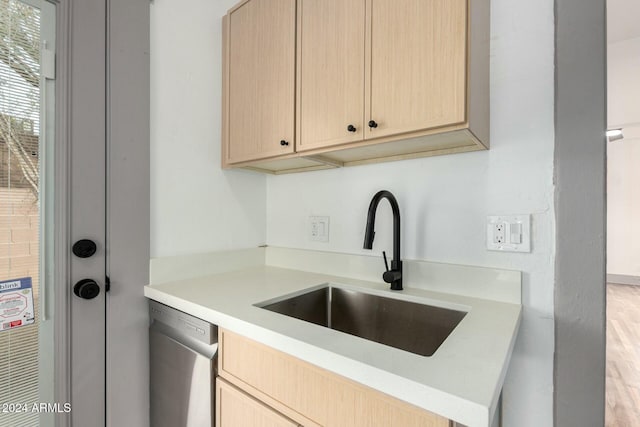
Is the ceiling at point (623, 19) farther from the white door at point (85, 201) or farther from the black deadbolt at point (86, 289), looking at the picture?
the black deadbolt at point (86, 289)

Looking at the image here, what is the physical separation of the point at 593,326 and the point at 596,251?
21 cm

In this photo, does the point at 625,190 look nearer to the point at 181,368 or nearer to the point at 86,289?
the point at 181,368

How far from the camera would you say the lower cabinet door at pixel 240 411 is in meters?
0.77

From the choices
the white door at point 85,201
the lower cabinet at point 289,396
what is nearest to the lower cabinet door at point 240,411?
the lower cabinet at point 289,396

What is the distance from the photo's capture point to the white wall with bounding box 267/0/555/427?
91cm

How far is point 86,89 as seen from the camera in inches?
41.1

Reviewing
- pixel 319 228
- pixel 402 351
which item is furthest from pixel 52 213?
pixel 402 351

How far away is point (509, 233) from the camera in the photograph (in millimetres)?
962

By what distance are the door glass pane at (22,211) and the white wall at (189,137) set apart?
348mm

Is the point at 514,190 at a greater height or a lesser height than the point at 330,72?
lesser

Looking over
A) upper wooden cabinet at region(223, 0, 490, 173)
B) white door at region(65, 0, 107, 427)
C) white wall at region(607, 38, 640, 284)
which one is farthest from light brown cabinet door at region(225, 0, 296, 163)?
white wall at region(607, 38, 640, 284)

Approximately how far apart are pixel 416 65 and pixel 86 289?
1306 mm

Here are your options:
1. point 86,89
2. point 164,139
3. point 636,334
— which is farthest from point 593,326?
point 636,334

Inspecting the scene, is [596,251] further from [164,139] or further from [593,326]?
[164,139]
